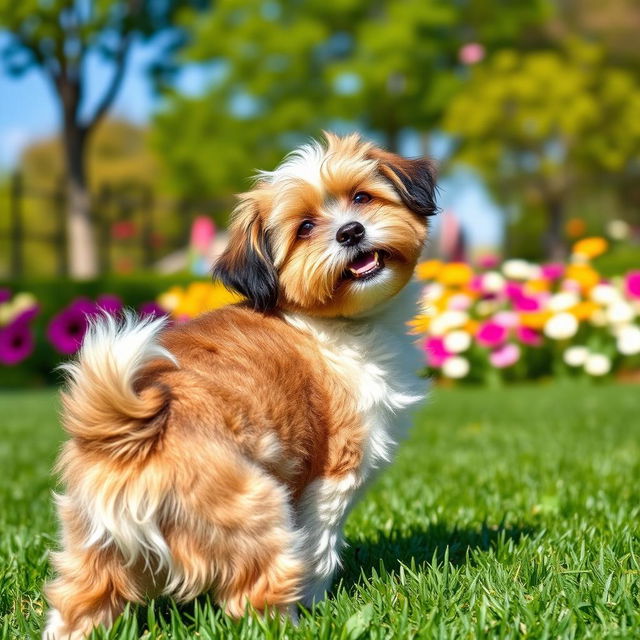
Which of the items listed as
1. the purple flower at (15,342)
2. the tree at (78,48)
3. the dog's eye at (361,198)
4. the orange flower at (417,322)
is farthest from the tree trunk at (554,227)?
the dog's eye at (361,198)

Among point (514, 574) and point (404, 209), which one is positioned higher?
point (404, 209)

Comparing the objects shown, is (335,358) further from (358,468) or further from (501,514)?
(501,514)

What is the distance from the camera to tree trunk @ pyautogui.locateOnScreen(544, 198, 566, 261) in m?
31.5

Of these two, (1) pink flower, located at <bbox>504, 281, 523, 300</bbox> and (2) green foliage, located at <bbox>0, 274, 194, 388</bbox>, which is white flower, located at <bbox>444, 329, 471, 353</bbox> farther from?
(2) green foliage, located at <bbox>0, 274, 194, 388</bbox>

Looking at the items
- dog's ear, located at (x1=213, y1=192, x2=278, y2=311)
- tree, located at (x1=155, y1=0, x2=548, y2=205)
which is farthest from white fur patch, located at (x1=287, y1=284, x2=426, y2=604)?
tree, located at (x1=155, y1=0, x2=548, y2=205)

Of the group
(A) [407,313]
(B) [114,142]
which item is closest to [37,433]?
(A) [407,313]

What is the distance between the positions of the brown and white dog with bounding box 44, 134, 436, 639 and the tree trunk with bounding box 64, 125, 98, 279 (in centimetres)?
2025

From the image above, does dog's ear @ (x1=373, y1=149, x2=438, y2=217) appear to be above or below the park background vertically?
above

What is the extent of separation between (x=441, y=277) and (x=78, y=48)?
1287 cm

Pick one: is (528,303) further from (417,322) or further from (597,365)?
(417,322)

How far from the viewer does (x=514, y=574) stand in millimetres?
3094

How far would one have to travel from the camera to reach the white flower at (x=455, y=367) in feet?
42.3

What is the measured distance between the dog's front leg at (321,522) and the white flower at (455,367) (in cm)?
1020

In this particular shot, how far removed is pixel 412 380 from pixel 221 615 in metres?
1.09
